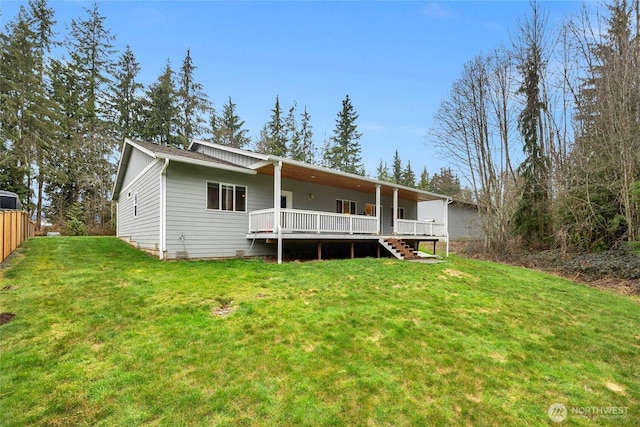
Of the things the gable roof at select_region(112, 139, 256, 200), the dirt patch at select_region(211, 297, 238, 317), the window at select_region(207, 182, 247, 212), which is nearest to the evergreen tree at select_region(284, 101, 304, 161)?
the gable roof at select_region(112, 139, 256, 200)

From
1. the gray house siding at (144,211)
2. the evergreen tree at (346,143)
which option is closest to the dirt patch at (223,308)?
the gray house siding at (144,211)

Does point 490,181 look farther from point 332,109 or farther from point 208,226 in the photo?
point 332,109

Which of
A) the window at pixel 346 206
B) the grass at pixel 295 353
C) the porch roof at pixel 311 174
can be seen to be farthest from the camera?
the window at pixel 346 206

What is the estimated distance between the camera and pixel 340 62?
17438mm

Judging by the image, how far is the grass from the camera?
2.87 m

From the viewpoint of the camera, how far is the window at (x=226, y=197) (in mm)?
10469

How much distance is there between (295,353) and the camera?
12.6 ft

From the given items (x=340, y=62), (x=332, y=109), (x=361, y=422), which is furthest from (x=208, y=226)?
(x=332, y=109)

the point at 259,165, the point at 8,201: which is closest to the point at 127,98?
the point at 8,201

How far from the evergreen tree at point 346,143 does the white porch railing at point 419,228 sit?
21.7 metres

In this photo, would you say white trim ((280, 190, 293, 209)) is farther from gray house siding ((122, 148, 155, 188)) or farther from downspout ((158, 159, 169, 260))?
gray house siding ((122, 148, 155, 188))

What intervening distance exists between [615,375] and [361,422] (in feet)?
12.6

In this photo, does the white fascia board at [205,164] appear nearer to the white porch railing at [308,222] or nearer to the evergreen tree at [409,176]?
the white porch railing at [308,222]

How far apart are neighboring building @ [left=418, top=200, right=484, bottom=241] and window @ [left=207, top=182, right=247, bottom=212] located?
53.2 feet
